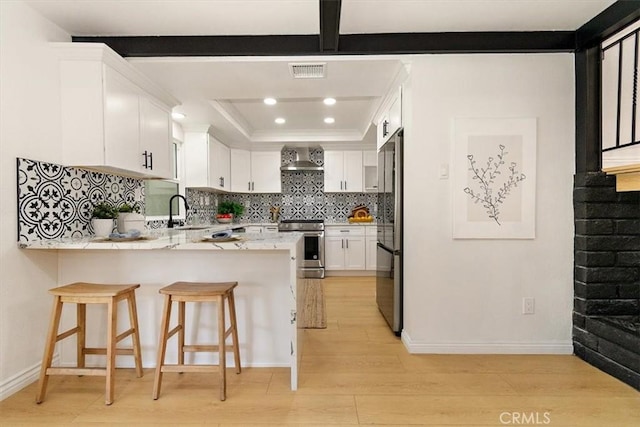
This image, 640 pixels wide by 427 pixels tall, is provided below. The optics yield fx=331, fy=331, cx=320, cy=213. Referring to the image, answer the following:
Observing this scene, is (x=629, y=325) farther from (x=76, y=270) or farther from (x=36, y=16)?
(x=36, y=16)

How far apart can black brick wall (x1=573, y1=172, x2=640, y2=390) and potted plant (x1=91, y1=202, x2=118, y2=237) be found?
3479 mm

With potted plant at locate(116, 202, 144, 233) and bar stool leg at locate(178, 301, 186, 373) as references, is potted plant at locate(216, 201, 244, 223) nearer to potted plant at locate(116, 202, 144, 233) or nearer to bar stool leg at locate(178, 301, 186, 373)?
potted plant at locate(116, 202, 144, 233)

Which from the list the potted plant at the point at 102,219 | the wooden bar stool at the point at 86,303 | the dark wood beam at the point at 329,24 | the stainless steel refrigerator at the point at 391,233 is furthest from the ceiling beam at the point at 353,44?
the wooden bar stool at the point at 86,303

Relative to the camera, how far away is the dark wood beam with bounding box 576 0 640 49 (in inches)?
78.8

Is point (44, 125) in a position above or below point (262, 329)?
above

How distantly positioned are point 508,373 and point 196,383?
2028 mm

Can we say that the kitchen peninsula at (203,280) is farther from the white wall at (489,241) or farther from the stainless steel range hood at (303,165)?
the stainless steel range hood at (303,165)

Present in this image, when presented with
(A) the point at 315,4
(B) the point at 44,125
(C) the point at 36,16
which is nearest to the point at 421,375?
(A) the point at 315,4

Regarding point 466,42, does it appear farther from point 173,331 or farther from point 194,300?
point 173,331

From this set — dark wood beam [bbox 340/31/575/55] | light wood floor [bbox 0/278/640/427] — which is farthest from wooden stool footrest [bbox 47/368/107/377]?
dark wood beam [bbox 340/31/575/55]

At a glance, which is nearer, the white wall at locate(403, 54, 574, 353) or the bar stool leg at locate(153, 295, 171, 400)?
the bar stool leg at locate(153, 295, 171, 400)

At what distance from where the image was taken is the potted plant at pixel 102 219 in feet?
7.99

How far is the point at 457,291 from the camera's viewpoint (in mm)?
2508

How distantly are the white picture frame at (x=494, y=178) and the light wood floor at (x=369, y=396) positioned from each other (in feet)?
3.16
